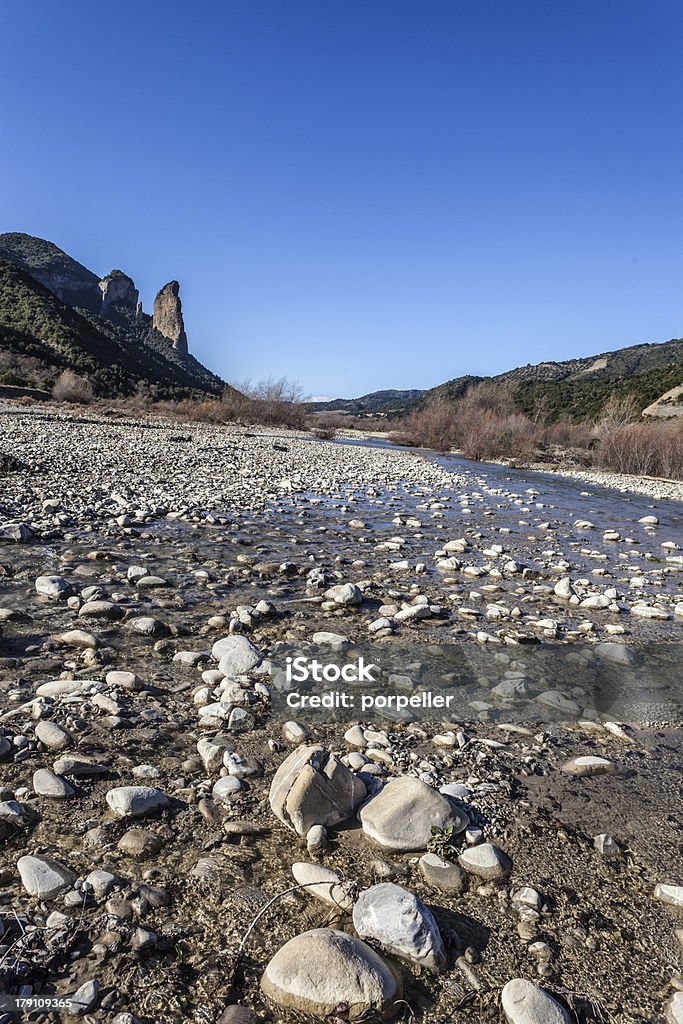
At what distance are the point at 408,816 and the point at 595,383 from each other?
301 feet

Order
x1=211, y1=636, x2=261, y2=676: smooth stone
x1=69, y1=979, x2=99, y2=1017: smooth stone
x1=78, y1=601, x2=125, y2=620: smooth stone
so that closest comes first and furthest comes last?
x1=69, y1=979, x2=99, y2=1017: smooth stone < x1=211, y1=636, x2=261, y2=676: smooth stone < x1=78, y1=601, x2=125, y2=620: smooth stone

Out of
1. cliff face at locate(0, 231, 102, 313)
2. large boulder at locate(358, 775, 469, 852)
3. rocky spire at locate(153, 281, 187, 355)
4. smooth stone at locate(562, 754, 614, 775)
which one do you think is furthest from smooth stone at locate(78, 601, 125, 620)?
rocky spire at locate(153, 281, 187, 355)

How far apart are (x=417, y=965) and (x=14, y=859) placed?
4.26ft

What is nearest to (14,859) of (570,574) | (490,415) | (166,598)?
(166,598)

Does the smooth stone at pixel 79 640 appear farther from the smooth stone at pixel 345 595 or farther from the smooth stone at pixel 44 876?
the smooth stone at pixel 345 595

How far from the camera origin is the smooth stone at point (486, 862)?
184cm

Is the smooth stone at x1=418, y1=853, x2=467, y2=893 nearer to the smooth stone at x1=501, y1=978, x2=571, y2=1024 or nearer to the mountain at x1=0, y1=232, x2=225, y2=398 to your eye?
the smooth stone at x1=501, y1=978, x2=571, y2=1024

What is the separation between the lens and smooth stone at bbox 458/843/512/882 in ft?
6.04

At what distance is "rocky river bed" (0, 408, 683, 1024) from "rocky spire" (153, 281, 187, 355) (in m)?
146

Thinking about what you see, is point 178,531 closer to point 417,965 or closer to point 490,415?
point 417,965

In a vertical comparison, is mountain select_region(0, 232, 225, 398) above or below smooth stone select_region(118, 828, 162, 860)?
above

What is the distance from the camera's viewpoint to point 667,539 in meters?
9.19

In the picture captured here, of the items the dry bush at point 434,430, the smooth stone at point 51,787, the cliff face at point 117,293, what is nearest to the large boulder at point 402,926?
the smooth stone at point 51,787

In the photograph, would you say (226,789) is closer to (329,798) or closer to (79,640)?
(329,798)
